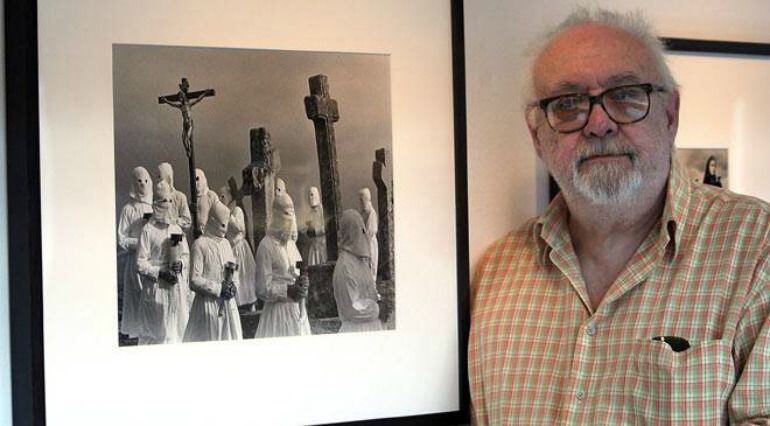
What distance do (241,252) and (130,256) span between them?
0.49 feet

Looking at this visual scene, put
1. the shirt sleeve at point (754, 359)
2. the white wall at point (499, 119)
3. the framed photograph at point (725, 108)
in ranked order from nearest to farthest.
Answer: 1. the shirt sleeve at point (754, 359)
2. the white wall at point (499, 119)
3. the framed photograph at point (725, 108)

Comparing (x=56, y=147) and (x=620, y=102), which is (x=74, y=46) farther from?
(x=620, y=102)

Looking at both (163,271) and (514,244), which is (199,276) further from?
(514,244)

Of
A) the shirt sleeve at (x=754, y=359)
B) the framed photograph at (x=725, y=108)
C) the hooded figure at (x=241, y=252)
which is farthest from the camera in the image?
the framed photograph at (x=725, y=108)

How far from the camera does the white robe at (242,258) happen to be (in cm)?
96

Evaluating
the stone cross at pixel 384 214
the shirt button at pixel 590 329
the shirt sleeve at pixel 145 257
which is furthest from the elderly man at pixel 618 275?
the shirt sleeve at pixel 145 257

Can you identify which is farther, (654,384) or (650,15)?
(650,15)

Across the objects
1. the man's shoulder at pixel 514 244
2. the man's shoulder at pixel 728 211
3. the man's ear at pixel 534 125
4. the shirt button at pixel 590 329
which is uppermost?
the man's ear at pixel 534 125

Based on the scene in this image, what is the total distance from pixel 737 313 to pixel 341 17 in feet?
2.25

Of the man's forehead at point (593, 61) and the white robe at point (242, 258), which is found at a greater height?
the man's forehead at point (593, 61)

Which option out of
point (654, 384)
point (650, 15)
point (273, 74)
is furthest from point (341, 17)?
point (654, 384)

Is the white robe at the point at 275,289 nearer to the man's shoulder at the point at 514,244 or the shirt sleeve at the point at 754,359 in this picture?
the man's shoulder at the point at 514,244

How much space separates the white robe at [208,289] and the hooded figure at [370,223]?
20 centimetres

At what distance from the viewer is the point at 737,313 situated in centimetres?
88
